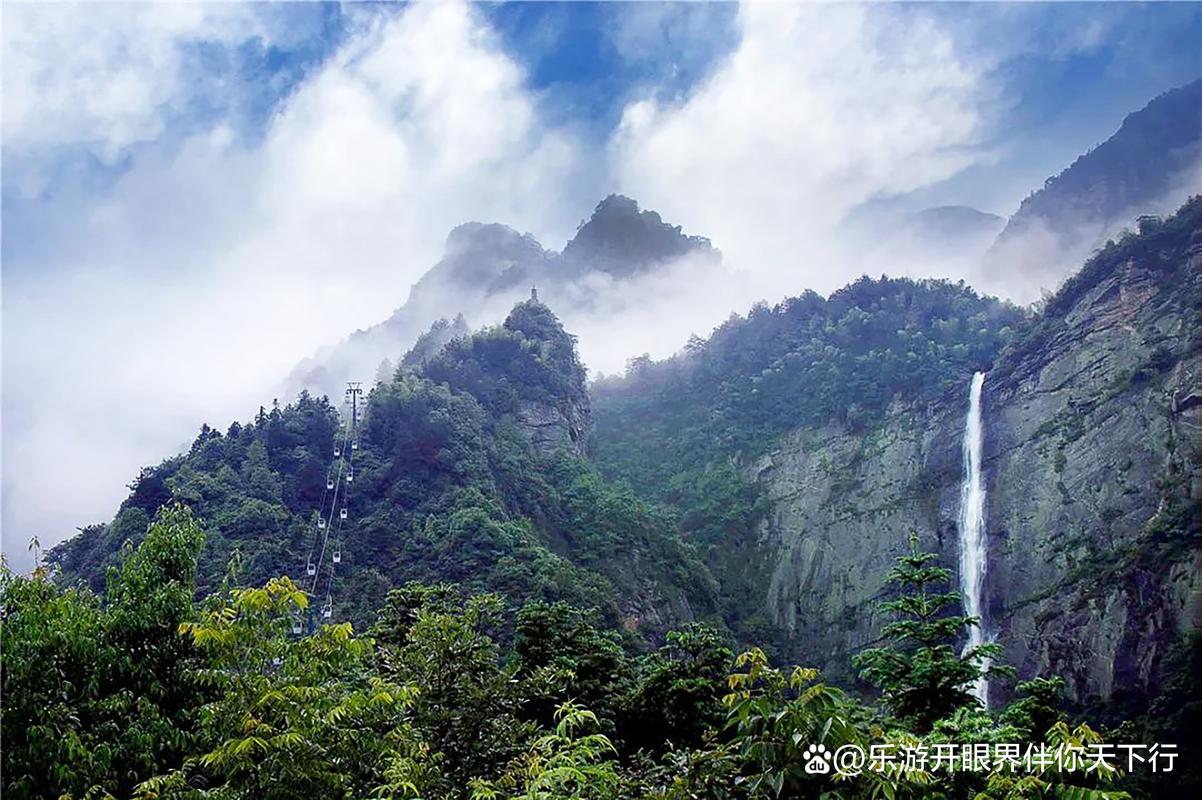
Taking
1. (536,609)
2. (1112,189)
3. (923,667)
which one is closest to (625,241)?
(1112,189)

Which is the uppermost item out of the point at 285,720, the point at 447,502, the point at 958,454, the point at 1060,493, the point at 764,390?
the point at 764,390

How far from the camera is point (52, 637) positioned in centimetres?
550

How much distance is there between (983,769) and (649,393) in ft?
164

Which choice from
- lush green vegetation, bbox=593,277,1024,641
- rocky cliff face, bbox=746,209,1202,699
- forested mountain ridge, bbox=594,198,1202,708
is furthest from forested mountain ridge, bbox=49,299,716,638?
rocky cliff face, bbox=746,209,1202,699

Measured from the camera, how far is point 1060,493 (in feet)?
100

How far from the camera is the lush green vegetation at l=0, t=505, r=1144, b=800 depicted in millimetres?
3730

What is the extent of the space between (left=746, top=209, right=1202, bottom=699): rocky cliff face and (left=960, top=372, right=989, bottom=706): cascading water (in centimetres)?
44

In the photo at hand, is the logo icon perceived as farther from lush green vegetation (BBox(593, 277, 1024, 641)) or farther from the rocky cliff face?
lush green vegetation (BBox(593, 277, 1024, 641))

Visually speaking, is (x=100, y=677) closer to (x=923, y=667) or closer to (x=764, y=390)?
(x=923, y=667)

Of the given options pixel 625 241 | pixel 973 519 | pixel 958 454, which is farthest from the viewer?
pixel 625 241

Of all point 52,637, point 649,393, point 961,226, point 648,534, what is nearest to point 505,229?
point 649,393

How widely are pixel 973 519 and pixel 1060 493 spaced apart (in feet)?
13.5

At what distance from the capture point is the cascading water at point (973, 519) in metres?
31.3

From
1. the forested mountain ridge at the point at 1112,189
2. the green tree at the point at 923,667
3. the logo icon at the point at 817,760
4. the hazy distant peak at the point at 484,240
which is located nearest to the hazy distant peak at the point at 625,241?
the hazy distant peak at the point at 484,240
